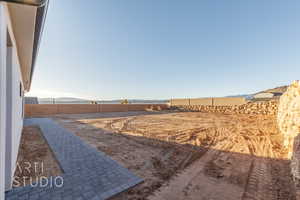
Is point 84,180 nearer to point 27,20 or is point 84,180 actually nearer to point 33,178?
point 33,178

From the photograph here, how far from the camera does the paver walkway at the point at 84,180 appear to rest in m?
1.85

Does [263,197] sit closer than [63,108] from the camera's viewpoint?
Yes

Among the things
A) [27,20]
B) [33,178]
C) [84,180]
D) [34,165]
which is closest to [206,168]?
[84,180]

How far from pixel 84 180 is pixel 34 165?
57.3 inches

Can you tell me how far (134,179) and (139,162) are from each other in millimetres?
691

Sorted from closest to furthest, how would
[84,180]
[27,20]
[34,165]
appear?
[27,20] → [84,180] → [34,165]

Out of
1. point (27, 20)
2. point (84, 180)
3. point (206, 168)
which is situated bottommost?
point (206, 168)

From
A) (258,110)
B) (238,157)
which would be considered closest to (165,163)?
(238,157)

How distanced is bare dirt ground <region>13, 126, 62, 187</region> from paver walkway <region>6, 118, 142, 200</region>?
0.14 m

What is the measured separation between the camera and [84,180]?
2.21 m

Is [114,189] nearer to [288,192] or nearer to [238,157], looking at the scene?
[288,192]

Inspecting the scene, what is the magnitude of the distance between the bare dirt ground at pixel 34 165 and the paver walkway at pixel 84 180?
0.14 metres

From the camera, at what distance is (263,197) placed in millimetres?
1958

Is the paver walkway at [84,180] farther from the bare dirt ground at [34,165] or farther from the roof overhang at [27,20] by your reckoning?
the roof overhang at [27,20]
